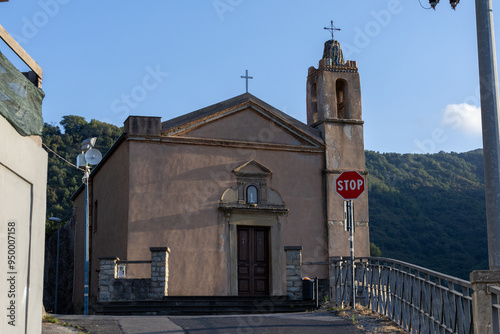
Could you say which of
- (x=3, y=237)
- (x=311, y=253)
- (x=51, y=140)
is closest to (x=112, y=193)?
(x=311, y=253)

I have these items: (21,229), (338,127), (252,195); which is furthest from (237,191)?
(21,229)

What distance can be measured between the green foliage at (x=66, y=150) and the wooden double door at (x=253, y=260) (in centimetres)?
2323

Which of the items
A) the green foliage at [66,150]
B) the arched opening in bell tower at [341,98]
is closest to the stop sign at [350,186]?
the arched opening in bell tower at [341,98]

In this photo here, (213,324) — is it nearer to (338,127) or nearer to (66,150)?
(338,127)

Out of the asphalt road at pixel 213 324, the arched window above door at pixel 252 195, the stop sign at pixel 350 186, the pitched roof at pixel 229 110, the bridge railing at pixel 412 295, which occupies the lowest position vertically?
the asphalt road at pixel 213 324

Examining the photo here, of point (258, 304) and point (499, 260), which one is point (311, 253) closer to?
point (258, 304)

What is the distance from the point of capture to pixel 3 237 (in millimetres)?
8602

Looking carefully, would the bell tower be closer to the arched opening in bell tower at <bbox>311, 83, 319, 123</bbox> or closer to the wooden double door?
the arched opening in bell tower at <bbox>311, 83, 319, 123</bbox>

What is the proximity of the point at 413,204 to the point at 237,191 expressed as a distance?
33.2m

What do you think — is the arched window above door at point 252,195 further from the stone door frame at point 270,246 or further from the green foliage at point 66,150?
the green foliage at point 66,150

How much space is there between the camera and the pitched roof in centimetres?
2117

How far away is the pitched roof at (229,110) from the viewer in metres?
21.2

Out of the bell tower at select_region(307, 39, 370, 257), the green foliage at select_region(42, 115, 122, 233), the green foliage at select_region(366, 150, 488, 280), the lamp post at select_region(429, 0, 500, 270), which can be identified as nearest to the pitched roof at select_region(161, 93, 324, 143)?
the bell tower at select_region(307, 39, 370, 257)

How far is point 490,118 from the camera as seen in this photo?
9328 mm
